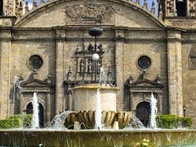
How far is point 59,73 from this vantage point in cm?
4169

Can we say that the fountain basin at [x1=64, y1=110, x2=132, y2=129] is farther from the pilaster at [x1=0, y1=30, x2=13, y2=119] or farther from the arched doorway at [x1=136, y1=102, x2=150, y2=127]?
the pilaster at [x1=0, y1=30, x2=13, y2=119]

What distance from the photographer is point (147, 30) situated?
43.1 metres

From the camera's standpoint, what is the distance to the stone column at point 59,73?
41.1 meters

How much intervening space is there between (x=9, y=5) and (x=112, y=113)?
26.7 m

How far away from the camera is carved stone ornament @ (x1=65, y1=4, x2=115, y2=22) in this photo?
43.6 m

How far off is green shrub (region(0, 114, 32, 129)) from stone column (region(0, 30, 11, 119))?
3.70 m

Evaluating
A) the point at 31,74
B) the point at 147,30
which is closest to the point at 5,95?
the point at 31,74

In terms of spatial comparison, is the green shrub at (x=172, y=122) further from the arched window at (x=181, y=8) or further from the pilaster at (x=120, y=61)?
the arched window at (x=181, y=8)

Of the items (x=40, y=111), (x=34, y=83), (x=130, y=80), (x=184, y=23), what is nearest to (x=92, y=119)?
(x=130, y=80)

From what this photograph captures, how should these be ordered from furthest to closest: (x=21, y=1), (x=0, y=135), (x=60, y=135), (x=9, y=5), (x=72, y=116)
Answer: (x=21, y=1) → (x=9, y=5) → (x=72, y=116) → (x=0, y=135) → (x=60, y=135)

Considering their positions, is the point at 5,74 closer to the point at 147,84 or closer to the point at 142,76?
the point at 142,76

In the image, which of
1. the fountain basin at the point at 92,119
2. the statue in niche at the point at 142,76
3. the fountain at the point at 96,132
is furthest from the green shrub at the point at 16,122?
the fountain basin at the point at 92,119

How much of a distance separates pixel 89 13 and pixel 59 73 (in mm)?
6488

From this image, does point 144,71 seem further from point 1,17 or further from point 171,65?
point 1,17
